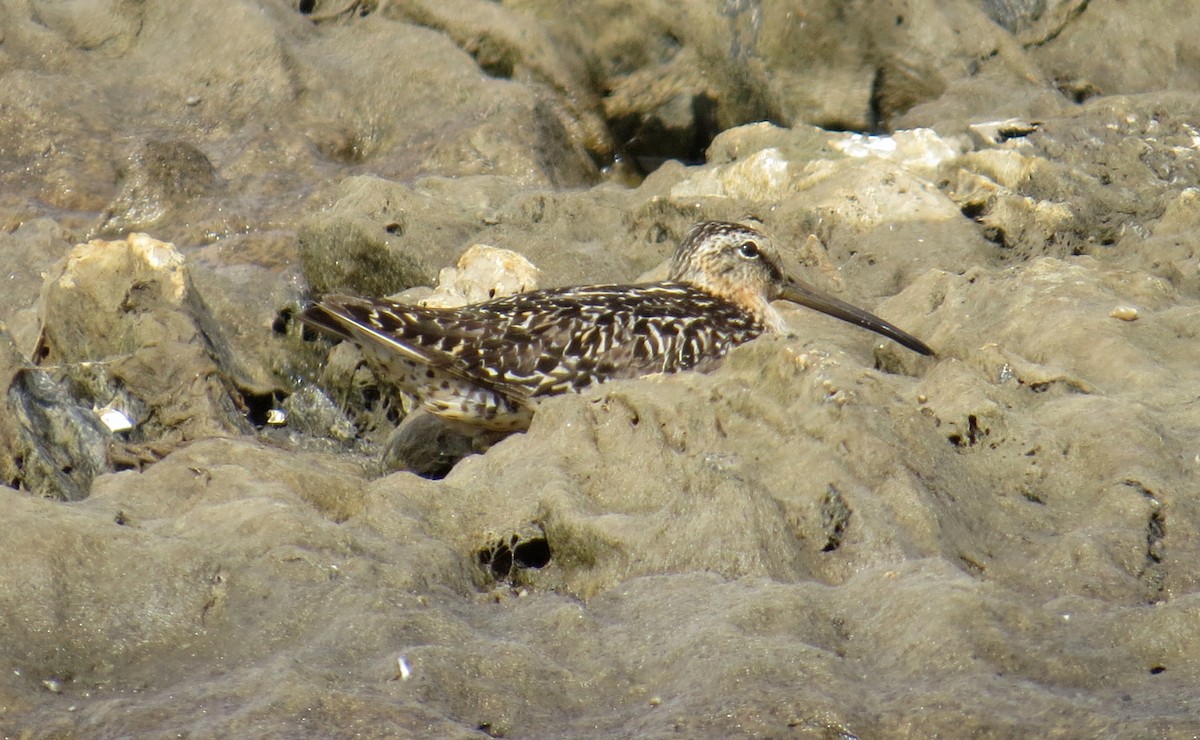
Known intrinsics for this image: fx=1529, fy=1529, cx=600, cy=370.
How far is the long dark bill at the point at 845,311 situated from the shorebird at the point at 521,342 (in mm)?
10

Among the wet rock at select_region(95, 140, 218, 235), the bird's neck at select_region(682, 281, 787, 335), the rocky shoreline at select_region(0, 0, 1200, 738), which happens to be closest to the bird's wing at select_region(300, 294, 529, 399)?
the rocky shoreline at select_region(0, 0, 1200, 738)

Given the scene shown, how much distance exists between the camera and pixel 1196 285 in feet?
27.6

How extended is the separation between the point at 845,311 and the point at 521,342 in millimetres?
1924

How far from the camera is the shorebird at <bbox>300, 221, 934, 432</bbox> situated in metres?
7.61

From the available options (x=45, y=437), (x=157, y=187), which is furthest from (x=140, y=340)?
(x=157, y=187)

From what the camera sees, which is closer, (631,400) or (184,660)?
(184,660)

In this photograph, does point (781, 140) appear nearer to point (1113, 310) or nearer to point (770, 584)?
point (1113, 310)

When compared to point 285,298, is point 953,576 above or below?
above

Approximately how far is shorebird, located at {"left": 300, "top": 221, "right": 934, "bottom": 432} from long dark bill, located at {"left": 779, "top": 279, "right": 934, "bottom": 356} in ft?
0.03

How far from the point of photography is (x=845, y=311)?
28.0 feet

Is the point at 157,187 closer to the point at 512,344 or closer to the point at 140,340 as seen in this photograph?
the point at 140,340

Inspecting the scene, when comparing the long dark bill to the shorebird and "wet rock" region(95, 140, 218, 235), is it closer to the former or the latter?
the shorebird

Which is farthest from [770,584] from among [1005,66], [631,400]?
[1005,66]

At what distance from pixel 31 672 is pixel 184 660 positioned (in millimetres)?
433
